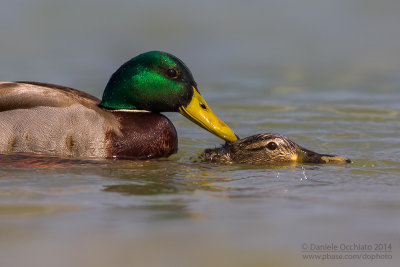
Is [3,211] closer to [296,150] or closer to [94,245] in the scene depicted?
[94,245]

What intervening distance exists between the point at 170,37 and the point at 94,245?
9.95 meters

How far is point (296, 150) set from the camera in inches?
309

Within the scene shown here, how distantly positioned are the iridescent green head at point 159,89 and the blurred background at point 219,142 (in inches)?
20.2

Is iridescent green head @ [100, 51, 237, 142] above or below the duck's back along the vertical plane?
above

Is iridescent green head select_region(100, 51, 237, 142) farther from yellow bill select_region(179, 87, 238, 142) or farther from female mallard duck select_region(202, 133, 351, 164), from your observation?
female mallard duck select_region(202, 133, 351, 164)

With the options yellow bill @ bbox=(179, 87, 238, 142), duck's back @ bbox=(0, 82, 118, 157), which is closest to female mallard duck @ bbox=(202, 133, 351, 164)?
yellow bill @ bbox=(179, 87, 238, 142)

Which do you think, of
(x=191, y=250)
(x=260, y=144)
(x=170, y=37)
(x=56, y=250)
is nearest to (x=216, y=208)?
(x=191, y=250)

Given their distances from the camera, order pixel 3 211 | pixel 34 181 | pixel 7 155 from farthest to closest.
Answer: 1. pixel 7 155
2. pixel 34 181
3. pixel 3 211

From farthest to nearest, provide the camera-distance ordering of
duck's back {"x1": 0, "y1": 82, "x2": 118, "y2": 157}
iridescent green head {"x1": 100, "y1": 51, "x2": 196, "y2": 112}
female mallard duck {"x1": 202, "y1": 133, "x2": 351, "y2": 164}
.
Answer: iridescent green head {"x1": 100, "y1": 51, "x2": 196, "y2": 112}, female mallard duck {"x1": 202, "y1": 133, "x2": 351, "y2": 164}, duck's back {"x1": 0, "y1": 82, "x2": 118, "y2": 157}

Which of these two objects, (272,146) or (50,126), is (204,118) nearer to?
(272,146)

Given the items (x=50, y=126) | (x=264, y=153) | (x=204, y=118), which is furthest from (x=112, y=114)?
(x=264, y=153)

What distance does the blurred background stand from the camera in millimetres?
4938

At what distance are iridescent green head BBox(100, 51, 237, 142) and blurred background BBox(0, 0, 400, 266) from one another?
51cm

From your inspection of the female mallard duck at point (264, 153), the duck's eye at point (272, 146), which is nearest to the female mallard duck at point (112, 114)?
the female mallard duck at point (264, 153)
